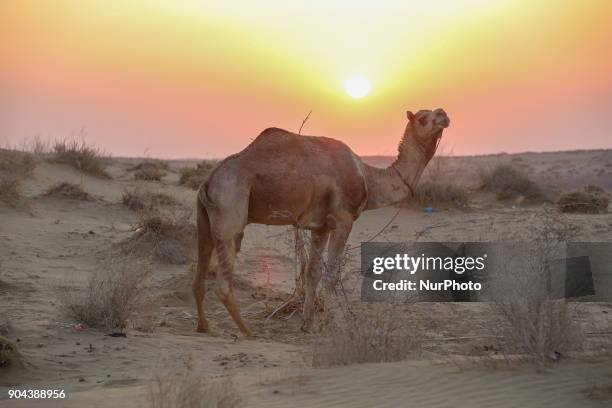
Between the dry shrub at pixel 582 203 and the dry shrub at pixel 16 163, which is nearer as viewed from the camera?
the dry shrub at pixel 582 203

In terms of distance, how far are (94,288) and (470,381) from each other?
4660 millimetres

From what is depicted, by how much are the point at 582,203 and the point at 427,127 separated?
33.2 ft

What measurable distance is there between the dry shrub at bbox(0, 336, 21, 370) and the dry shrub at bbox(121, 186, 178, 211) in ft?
33.7

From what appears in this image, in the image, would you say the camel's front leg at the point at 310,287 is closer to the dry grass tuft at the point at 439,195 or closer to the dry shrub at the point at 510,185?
the dry grass tuft at the point at 439,195

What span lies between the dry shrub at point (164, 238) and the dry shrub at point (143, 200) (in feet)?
11.1

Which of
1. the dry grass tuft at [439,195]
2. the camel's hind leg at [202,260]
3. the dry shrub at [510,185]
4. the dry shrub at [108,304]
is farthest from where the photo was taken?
the dry shrub at [510,185]

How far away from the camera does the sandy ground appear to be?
6312 mm

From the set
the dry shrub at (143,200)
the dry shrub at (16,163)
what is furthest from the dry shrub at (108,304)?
the dry shrub at (16,163)

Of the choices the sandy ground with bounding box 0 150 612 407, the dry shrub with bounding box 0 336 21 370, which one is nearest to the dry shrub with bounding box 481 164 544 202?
the sandy ground with bounding box 0 150 612 407

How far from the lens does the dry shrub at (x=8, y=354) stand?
7.38 metres

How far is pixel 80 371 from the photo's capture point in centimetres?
765

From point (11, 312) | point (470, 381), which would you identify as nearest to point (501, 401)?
point (470, 381)

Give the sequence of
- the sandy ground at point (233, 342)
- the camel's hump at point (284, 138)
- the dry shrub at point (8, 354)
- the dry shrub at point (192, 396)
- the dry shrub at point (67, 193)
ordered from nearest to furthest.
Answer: the dry shrub at point (192, 396), the sandy ground at point (233, 342), the dry shrub at point (8, 354), the camel's hump at point (284, 138), the dry shrub at point (67, 193)

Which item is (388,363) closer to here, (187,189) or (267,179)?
(267,179)
